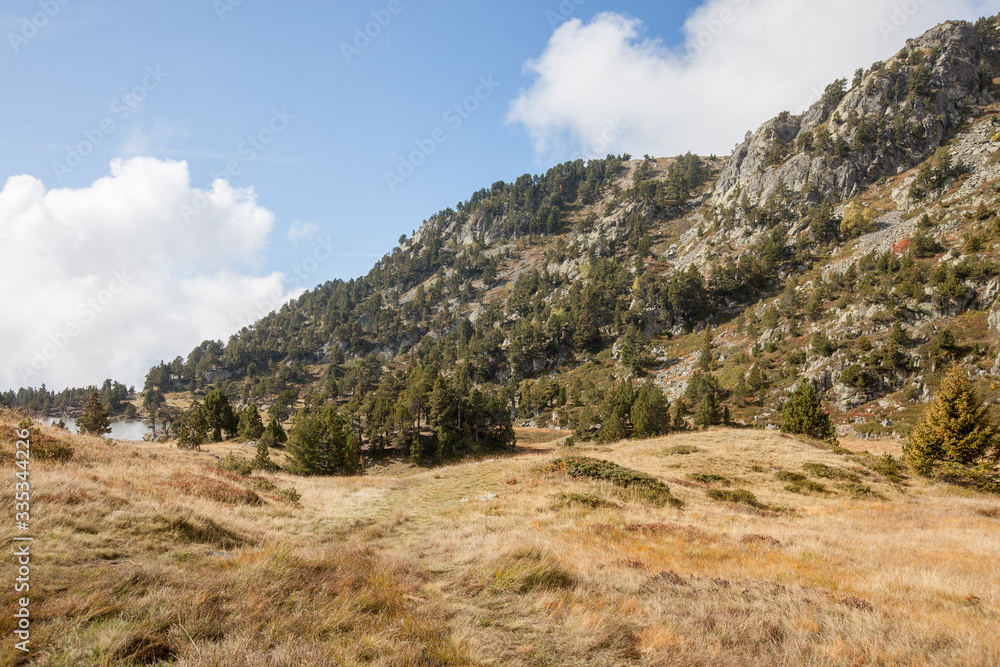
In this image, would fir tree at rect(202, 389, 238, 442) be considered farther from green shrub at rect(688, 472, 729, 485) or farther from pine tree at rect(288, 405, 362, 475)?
green shrub at rect(688, 472, 729, 485)

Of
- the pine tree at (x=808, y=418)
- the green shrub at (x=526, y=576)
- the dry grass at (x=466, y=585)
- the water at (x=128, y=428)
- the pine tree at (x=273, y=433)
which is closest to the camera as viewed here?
the dry grass at (x=466, y=585)

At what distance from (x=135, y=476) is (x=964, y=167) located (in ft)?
529

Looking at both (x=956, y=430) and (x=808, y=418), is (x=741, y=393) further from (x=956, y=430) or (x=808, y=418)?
(x=956, y=430)

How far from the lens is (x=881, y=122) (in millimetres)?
126312

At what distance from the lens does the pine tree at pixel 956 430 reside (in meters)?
28.4

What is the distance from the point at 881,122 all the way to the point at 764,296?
7409 centimetres

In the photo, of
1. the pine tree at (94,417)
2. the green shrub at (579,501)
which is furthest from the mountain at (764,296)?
the green shrub at (579,501)

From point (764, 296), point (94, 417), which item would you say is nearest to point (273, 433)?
point (94, 417)

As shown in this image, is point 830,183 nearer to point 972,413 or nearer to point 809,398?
point 809,398

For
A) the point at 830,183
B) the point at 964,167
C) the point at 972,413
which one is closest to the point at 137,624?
the point at 972,413

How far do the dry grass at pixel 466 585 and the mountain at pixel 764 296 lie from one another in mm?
51179

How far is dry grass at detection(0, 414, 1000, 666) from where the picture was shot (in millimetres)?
5117

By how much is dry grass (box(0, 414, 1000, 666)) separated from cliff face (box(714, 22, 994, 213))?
151815 millimetres

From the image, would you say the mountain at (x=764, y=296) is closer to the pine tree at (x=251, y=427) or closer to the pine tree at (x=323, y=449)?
the pine tree at (x=251, y=427)
